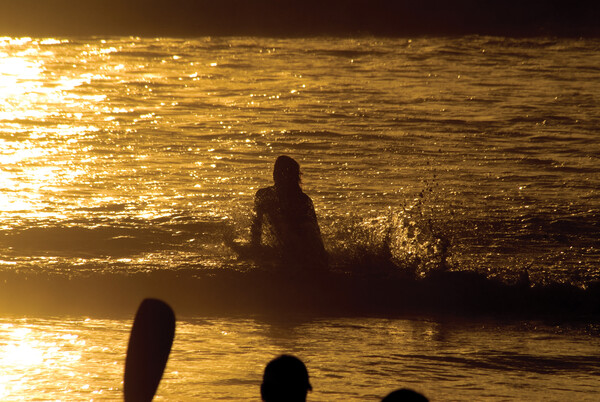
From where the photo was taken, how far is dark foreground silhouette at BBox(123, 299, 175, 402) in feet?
7.52

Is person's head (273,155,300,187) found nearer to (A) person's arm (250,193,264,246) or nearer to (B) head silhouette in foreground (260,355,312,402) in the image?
(A) person's arm (250,193,264,246)

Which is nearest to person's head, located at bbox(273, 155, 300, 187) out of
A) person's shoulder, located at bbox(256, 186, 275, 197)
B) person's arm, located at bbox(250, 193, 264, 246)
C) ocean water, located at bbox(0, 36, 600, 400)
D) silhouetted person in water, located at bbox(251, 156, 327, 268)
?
silhouetted person in water, located at bbox(251, 156, 327, 268)

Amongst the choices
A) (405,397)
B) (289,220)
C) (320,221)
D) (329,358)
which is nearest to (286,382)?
(405,397)

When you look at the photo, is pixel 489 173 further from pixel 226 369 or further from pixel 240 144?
pixel 226 369

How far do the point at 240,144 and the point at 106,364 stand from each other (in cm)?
1143

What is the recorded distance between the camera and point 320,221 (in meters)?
12.6

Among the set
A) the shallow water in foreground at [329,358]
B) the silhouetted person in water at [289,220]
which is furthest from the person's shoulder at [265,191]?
the shallow water in foreground at [329,358]

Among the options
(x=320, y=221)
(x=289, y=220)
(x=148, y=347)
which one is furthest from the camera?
(x=320, y=221)

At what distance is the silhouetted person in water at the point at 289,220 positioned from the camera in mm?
9578

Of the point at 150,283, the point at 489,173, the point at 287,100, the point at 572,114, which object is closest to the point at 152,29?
the point at 287,100

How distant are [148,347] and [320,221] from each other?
10.3m

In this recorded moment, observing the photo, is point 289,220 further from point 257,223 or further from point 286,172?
point 286,172

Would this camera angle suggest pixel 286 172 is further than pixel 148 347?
Yes

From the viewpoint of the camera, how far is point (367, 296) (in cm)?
964
